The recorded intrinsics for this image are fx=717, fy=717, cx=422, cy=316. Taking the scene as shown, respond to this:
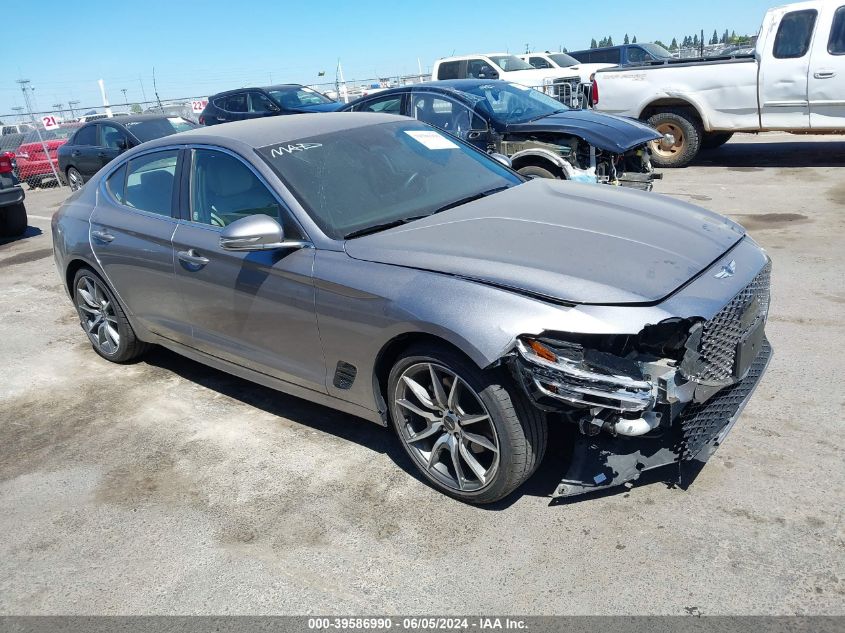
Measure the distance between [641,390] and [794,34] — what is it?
987cm

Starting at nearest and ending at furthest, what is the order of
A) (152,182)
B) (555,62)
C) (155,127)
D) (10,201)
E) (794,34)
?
1. (152,182)
2. (794,34)
3. (10,201)
4. (155,127)
5. (555,62)

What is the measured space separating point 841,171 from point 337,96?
22.7 meters

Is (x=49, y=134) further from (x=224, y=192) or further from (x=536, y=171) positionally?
(x=224, y=192)

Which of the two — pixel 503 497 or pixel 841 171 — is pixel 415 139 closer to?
pixel 503 497

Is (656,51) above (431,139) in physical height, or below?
below

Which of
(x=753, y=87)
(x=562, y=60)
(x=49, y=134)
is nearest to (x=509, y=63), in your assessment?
(x=562, y=60)

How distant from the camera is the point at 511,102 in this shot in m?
8.96

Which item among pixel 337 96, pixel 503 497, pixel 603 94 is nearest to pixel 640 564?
pixel 503 497

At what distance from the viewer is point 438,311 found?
3078 mm

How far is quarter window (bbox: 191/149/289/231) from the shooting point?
12.9 ft

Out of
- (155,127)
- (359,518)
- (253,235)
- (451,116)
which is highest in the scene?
(253,235)

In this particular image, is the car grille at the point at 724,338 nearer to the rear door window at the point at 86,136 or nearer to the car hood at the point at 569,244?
the car hood at the point at 569,244

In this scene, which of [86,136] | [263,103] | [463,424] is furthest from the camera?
[263,103]

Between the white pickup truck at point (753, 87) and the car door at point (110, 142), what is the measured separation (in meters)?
8.69
